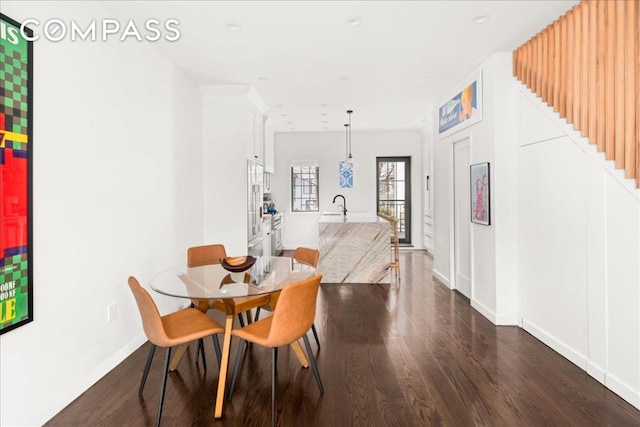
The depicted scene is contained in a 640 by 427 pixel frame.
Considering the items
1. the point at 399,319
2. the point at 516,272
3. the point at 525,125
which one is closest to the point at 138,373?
the point at 399,319

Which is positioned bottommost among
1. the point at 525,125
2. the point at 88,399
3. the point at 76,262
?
the point at 88,399

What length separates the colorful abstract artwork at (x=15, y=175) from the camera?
6.07ft

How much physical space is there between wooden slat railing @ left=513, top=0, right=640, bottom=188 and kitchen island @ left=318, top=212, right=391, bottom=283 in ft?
9.16

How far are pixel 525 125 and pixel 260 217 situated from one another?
149 inches

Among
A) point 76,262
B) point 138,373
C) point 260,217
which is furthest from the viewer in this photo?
point 260,217

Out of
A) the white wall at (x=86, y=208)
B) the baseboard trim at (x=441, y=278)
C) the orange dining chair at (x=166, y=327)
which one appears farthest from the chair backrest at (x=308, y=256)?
the baseboard trim at (x=441, y=278)

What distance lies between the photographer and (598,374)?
2539mm

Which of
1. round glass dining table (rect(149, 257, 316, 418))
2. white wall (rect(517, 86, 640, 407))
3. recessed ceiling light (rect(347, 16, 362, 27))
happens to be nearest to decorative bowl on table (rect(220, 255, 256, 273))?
round glass dining table (rect(149, 257, 316, 418))

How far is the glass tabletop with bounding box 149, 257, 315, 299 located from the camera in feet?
7.26

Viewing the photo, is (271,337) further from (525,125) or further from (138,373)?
(525,125)

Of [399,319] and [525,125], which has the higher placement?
[525,125]

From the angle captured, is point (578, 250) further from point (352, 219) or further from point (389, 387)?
point (352, 219)

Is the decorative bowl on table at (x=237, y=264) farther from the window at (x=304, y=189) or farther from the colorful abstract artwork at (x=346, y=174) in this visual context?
the window at (x=304, y=189)

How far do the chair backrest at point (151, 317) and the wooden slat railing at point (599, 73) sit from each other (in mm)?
3017
